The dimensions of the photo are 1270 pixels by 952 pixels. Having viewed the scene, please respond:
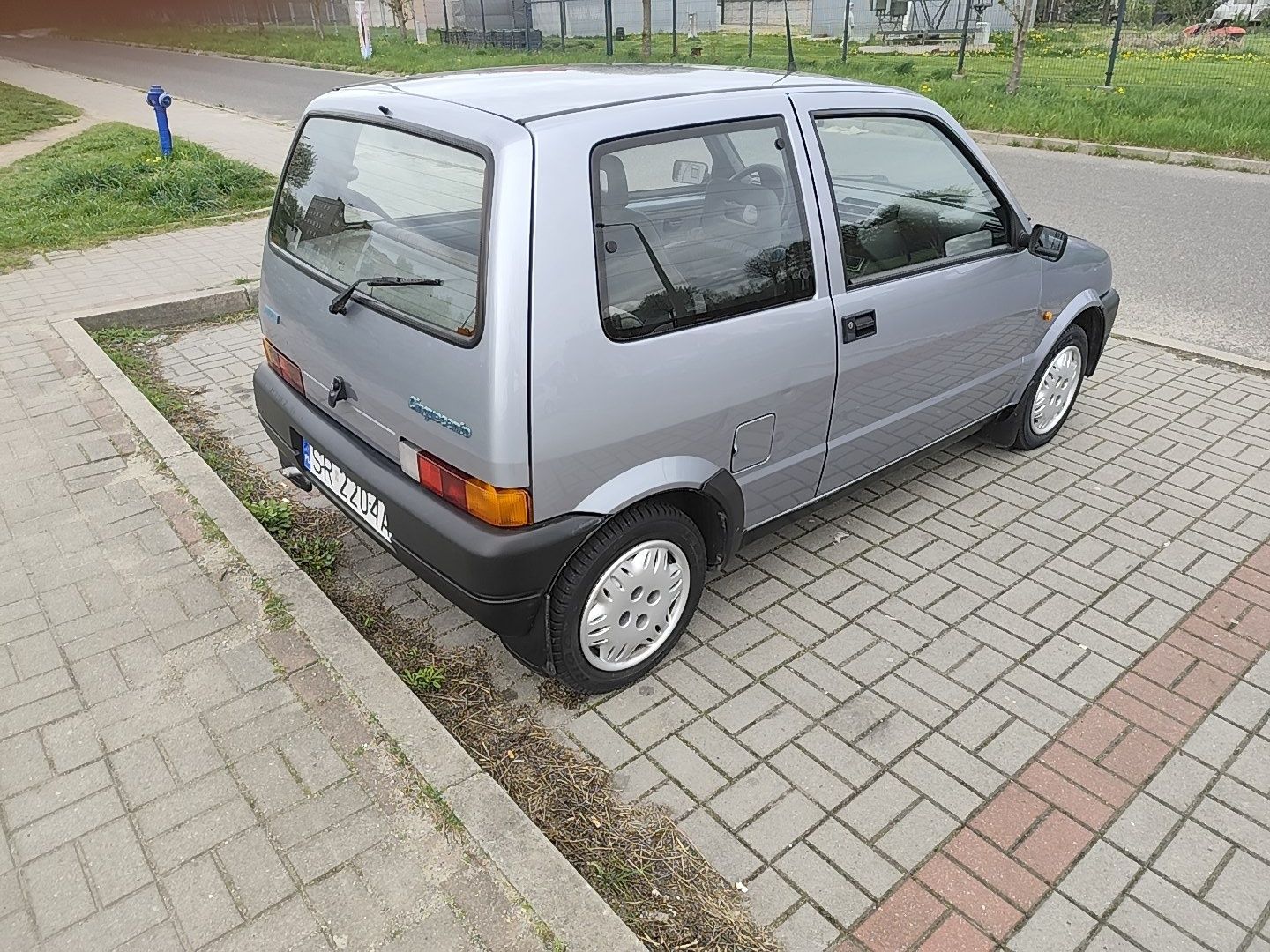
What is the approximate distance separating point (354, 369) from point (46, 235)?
7.44 metres

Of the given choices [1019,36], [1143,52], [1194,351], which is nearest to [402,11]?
A: [1143,52]

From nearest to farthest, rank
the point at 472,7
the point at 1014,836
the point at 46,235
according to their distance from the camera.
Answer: the point at 1014,836
the point at 46,235
the point at 472,7

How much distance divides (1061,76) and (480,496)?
61.1ft

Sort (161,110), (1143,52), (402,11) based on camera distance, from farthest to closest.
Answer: (402,11), (1143,52), (161,110)

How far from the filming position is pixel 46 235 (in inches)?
336

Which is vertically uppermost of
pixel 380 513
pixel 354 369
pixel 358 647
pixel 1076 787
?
pixel 354 369

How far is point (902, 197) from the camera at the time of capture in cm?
356

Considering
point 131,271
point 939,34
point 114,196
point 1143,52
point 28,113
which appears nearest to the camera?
point 131,271

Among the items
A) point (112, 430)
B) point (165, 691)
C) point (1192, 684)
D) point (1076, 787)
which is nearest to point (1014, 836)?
point (1076, 787)

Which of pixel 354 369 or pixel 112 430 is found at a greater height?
pixel 354 369

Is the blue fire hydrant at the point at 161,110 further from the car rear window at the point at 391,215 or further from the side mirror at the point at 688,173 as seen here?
the side mirror at the point at 688,173

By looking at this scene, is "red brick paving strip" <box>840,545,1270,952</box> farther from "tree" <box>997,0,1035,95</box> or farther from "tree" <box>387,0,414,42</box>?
"tree" <box>387,0,414,42</box>

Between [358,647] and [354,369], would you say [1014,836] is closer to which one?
[358,647]

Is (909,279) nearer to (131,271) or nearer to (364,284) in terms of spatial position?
(364,284)
